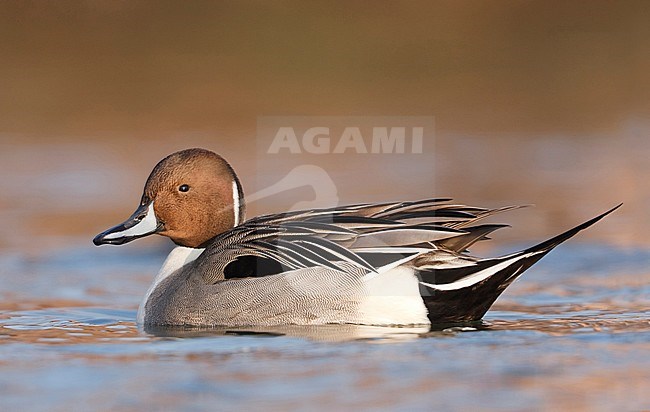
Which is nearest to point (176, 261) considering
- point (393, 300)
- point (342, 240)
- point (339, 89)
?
point (342, 240)

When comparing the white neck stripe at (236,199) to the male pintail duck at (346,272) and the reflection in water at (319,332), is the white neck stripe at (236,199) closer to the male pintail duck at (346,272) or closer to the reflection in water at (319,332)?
the male pintail duck at (346,272)

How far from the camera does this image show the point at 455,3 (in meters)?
14.3

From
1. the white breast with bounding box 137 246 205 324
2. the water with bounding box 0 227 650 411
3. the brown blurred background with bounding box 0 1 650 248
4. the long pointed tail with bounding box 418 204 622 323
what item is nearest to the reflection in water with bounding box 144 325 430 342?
the water with bounding box 0 227 650 411

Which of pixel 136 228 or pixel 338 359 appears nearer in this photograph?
pixel 338 359

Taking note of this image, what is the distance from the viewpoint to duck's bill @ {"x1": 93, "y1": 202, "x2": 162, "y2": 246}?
260 inches

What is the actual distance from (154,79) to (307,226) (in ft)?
23.8

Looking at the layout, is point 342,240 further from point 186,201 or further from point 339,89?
point 339,89

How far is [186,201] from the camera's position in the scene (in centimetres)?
663

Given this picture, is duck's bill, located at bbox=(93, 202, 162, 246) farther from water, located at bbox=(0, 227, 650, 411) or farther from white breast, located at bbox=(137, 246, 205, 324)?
water, located at bbox=(0, 227, 650, 411)

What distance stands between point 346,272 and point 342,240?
0.17 metres

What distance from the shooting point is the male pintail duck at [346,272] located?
235 inches

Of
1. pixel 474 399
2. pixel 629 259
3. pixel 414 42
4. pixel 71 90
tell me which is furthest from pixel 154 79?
pixel 474 399

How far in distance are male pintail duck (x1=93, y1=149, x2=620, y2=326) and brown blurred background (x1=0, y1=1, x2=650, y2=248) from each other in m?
3.28

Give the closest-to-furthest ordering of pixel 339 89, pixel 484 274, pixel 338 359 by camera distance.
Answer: pixel 338 359 < pixel 484 274 < pixel 339 89
